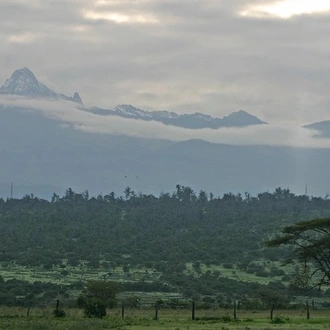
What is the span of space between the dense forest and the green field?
18.0 meters

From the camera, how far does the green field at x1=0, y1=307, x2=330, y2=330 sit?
143 feet

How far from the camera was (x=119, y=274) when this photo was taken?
96.2m

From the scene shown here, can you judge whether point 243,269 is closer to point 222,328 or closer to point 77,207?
point 222,328

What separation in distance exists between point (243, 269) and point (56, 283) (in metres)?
25.0

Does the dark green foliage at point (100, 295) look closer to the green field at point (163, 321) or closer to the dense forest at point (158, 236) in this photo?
the green field at point (163, 321)

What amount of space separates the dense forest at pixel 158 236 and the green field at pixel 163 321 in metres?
18.0

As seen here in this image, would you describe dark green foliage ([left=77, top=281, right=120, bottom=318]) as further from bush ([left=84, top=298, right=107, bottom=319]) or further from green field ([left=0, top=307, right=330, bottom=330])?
green field ([left=0, top=307, right=330, bottom=330])

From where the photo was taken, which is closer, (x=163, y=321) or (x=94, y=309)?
(x=163, y=321)

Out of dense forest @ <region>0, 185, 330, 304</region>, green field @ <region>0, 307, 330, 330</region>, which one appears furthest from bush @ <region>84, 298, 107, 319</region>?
dense forest @ <region>0, 185, 330, 304</region>

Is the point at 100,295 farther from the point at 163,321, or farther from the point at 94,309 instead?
the point at 163,321

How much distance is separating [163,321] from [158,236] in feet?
276

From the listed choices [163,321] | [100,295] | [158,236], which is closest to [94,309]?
[163,321]

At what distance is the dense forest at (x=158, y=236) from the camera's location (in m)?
92.2

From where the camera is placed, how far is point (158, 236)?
134 meters
